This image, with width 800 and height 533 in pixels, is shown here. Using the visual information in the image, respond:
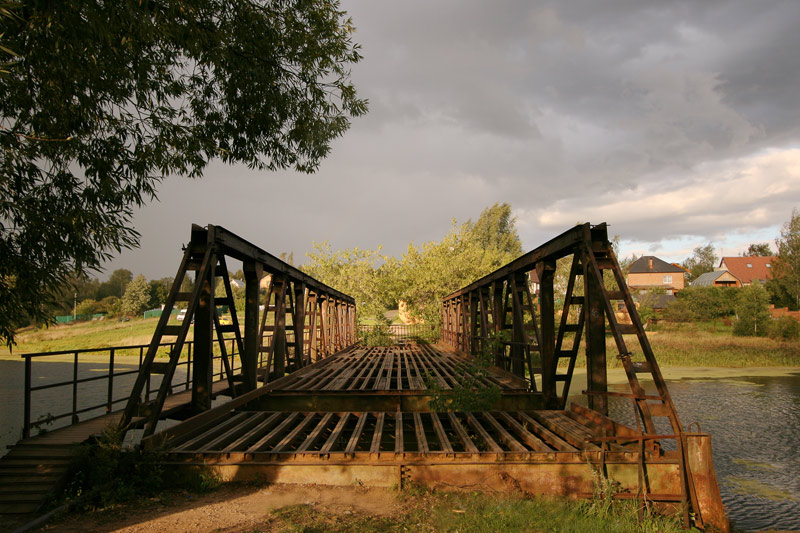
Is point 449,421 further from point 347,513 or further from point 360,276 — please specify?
point 360,276

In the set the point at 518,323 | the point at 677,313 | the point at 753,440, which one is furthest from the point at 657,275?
the point at 518,323

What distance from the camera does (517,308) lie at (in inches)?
328

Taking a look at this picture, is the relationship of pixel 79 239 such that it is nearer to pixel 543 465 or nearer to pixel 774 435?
pixel 543 465

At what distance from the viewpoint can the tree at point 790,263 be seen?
42500 mm

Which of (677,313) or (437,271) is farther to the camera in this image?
(677,313)

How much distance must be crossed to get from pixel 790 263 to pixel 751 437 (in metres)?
42.7

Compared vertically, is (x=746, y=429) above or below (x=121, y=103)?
below

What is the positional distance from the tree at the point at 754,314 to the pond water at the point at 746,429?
13.0 metres

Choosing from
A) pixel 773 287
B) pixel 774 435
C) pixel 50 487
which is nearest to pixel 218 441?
pixel 50 487

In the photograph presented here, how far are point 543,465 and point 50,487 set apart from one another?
14.4ft

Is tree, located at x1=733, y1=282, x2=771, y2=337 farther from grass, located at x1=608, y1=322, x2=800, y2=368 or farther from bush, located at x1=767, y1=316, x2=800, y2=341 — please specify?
grass, located at x1=608, y1=322, x2=800, y2=368

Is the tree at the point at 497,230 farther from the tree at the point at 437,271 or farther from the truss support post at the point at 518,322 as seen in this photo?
the truss support post at the point at 518,322

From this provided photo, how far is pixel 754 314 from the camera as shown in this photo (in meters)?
32.6

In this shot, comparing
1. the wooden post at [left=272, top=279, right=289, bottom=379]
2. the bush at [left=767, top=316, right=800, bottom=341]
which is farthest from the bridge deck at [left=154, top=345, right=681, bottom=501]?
the bush at [left=767, top=316, right=800, bottom=341]
